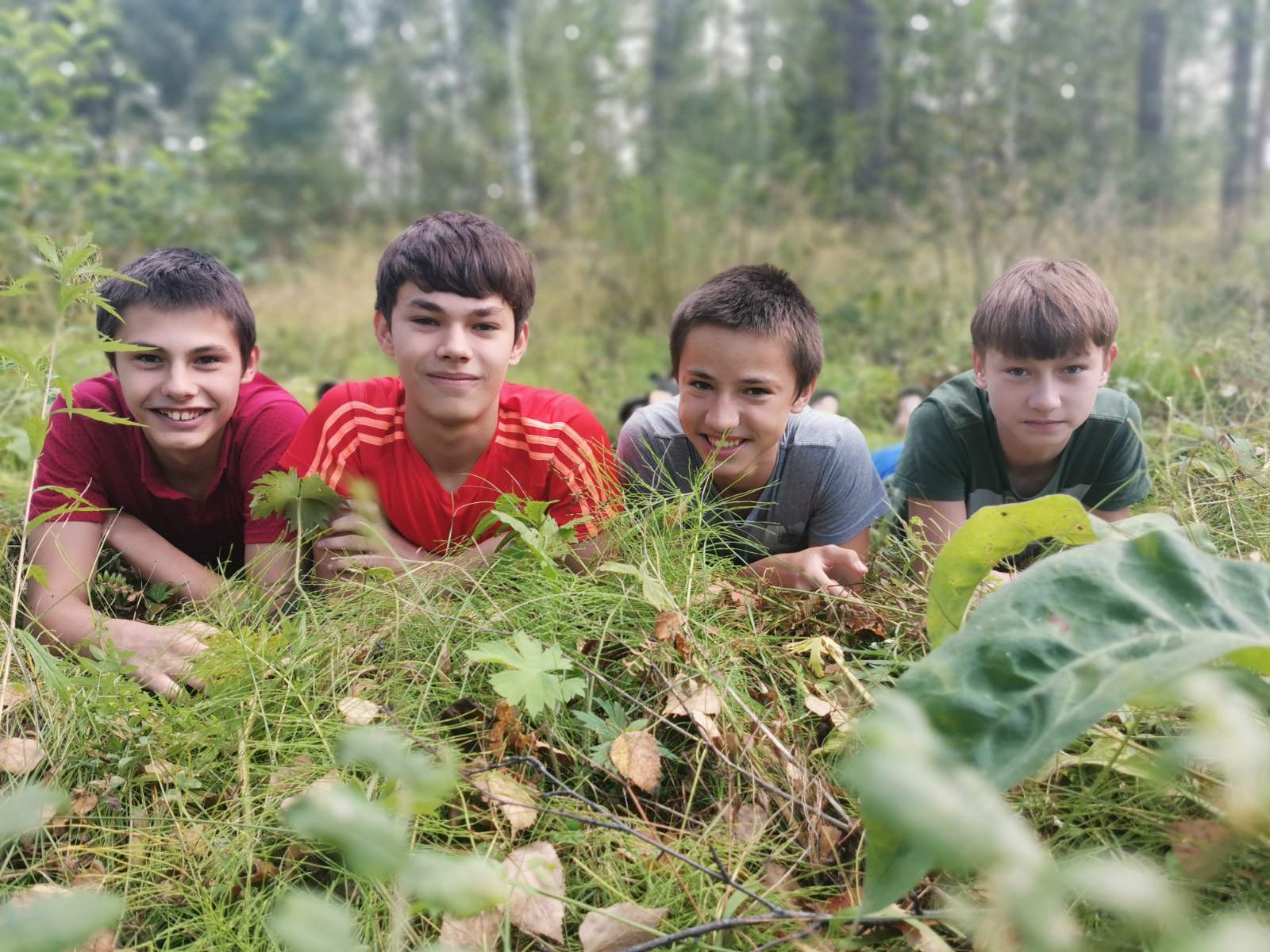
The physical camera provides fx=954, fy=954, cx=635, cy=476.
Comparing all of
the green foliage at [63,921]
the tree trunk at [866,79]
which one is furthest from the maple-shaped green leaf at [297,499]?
the tree trunk at [866,79]

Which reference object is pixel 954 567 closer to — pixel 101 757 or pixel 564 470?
pixel 564 470

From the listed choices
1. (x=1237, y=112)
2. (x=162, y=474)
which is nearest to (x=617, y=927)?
(x=162, y=474)

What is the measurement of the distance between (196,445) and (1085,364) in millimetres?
2604

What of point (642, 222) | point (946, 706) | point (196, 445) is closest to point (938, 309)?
point (642, 222)

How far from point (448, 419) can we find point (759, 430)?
892 mm

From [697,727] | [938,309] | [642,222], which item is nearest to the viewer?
[697,727]

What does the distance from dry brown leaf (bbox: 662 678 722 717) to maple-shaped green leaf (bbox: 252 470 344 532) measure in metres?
0.97

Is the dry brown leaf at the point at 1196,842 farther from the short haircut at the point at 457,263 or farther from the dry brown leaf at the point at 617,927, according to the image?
the short haircut at the point at 457,263

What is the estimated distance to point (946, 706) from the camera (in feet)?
3.94

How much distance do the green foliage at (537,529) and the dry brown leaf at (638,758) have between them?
425mm

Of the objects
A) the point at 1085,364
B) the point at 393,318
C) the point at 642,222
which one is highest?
the point at 642,222

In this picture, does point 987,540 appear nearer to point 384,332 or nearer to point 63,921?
point 63,921

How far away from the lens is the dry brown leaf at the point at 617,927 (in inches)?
54.9

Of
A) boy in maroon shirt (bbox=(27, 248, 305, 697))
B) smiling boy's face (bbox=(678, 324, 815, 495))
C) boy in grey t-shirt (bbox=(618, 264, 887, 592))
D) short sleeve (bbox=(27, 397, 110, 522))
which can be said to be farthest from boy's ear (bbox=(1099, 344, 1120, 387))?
short sleeve (bbox=(27, 397, 110, 522))
